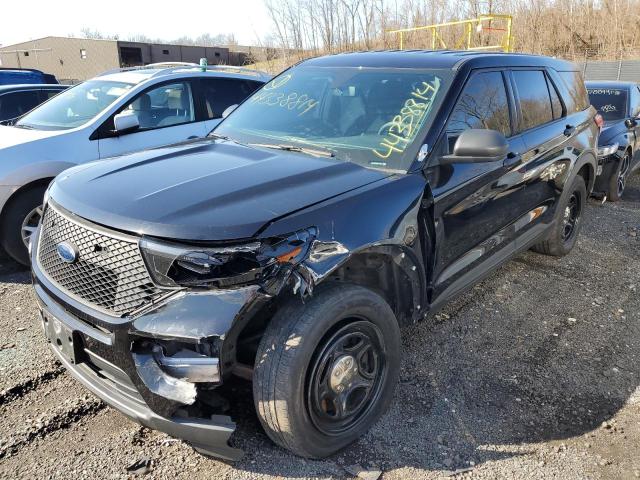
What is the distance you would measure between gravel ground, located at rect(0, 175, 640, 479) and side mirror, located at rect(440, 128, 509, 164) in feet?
4.47

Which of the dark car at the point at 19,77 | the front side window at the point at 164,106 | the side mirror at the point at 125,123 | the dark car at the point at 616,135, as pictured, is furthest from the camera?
the dark car at the point at 19,77

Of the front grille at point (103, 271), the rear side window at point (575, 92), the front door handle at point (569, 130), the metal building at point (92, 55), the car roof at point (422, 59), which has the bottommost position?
the front grille at point (103, 271)

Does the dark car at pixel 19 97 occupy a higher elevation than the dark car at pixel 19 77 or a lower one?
lower

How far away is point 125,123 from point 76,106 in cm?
94

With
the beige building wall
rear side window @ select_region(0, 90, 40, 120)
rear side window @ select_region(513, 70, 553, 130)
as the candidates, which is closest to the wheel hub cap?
rear side window @ select_region(513, 70, 553, 130)

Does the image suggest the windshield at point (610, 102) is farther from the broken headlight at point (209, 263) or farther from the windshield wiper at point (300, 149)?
the broken headlight at point (209, 263)

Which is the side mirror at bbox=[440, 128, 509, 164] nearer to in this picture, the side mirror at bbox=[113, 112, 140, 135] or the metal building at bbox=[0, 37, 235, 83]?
the side mirror at bbox=[113, 112, 140, 135]

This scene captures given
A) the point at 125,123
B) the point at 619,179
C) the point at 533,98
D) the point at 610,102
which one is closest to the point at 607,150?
the point at 619,179

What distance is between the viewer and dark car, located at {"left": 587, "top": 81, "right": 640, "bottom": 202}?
7.27 m

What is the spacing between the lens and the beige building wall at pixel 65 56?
45.7m

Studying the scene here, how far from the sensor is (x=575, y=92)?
5.13 meters

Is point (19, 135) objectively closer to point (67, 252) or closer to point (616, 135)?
point (67, 252)

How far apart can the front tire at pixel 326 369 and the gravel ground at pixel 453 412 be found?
19cm

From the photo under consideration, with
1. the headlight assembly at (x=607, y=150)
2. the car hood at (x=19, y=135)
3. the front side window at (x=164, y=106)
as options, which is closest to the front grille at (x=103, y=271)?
the car hood at (x=19, y=135)
